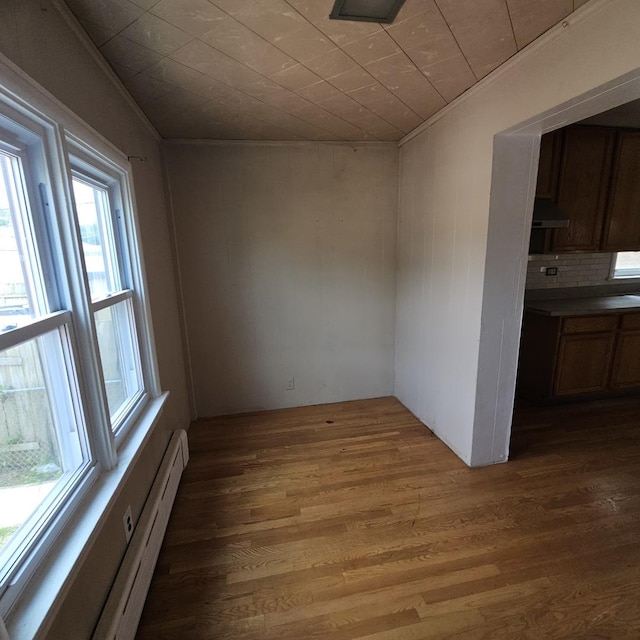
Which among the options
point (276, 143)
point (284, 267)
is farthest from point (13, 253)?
point (276, 143)

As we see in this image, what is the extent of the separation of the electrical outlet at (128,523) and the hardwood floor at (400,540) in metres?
0.34

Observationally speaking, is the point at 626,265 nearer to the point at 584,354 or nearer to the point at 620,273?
the point at 620,273

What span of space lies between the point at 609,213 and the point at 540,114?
2225 mm

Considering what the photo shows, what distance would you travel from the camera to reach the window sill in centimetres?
78

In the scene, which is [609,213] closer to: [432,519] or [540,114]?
[540,114]

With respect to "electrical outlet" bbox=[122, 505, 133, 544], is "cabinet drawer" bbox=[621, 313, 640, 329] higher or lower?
higher

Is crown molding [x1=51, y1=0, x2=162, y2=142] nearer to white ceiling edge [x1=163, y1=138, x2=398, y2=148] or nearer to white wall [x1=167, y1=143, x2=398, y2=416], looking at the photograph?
white ceiling edge [x1=163, y1=138, x2=398, y2=148]

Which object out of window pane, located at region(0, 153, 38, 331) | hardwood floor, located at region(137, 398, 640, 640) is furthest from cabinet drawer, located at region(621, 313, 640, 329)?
window pane, located at region(0, 153, 38, 331)

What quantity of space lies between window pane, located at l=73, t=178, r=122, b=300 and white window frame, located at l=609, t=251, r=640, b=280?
4.64 m

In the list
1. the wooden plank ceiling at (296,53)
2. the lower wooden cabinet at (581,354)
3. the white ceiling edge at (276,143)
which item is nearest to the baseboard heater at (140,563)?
the wooden plank ceiling at (296,53)

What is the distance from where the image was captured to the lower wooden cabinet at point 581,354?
3037 millimetres

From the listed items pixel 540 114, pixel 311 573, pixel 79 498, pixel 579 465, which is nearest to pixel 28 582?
pixel 79 498

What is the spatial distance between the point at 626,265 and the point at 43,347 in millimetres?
5064

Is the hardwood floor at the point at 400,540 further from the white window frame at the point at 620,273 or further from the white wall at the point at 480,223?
the white window frame at the point at 620,273
